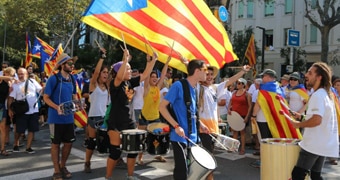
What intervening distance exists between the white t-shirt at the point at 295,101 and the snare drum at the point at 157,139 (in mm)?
3453

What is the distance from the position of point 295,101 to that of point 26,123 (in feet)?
19.2

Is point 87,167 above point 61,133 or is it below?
below

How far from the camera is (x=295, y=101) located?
8336 millimetres

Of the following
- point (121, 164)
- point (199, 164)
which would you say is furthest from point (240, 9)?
point (199, 164)

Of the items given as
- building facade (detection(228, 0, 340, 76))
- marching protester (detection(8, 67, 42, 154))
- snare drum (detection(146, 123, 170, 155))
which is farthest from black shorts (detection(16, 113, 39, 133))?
building facade (detection(228, 0, 340, 76))

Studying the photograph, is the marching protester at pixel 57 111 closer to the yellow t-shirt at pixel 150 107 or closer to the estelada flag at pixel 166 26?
the estelada flag at pixel 166 26

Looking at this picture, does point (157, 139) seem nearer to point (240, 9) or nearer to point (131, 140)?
point (131, 140)

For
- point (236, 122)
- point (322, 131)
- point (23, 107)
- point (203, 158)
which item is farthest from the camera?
point (236, 122)

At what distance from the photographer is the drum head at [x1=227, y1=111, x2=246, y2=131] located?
28.3ft

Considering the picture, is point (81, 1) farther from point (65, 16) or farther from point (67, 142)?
point (67, 142)

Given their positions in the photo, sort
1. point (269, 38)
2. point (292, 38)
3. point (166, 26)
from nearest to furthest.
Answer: point (166, 26) → point (292, 38) → point (269, 38)

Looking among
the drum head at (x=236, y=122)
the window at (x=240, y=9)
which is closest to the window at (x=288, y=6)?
the window at (x=240, y=9)

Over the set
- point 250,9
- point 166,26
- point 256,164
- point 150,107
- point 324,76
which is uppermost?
point 250,9

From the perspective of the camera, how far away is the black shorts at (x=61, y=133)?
5945 millimetres
